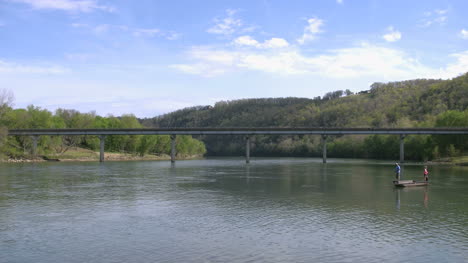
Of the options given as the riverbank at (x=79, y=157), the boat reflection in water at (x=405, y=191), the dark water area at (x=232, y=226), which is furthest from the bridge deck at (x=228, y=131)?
the dark water area at (x=232, y=226)

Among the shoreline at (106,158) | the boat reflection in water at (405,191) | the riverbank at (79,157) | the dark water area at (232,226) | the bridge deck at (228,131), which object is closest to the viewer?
the dark water area at (232,226)

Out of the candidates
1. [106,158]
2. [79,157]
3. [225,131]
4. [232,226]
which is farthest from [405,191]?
[106,158]

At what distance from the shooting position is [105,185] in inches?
2239

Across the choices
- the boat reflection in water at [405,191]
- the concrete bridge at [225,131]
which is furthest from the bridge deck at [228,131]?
the boat reflection in water at [405,191]

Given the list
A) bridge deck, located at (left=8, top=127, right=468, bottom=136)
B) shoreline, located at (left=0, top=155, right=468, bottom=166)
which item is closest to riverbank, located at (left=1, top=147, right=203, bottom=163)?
shoreline, located at (left=0, top=155, right=468, bottom=166)

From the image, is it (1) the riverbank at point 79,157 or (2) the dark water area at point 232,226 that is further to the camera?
(1) the riverbank at point 79,157

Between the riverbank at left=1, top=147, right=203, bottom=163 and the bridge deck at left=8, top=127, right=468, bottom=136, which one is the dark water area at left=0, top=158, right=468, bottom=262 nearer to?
the bridge deck at left=8, top=127, right=468, bottom=136

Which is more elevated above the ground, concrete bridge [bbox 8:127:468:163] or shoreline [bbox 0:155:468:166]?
concrete bridge [bbox 8:127:468:163]

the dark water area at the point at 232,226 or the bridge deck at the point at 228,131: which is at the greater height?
the bridge deck at the point at 228,131

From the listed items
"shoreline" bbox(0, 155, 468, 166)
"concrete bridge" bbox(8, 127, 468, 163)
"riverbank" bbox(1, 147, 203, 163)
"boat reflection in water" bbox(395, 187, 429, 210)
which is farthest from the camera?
"riverbank" bbox(1, 147, 203, 163)

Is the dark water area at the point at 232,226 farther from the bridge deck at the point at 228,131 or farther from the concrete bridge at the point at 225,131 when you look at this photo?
the bridge deck at the point at 228,131

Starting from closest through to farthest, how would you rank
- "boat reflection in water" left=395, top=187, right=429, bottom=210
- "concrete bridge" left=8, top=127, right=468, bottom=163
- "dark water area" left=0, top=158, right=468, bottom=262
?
"dark water area" left=0, top=158, right=468, bottom=262
"boat reflection in water" left=395, top=187, right=429, bottom=210
"concrete bridge" left=8, top=127, right=468, bottom=163

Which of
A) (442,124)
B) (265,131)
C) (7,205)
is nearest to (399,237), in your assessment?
(7,205)

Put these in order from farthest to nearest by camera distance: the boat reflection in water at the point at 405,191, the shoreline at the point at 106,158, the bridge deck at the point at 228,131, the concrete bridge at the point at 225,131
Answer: the bridge deck at the point at 228,131 < the concrete bridge at the point at 225,131 < the shoreline at the point at 106,158 < the boat reflection in water at the point at 405,191
